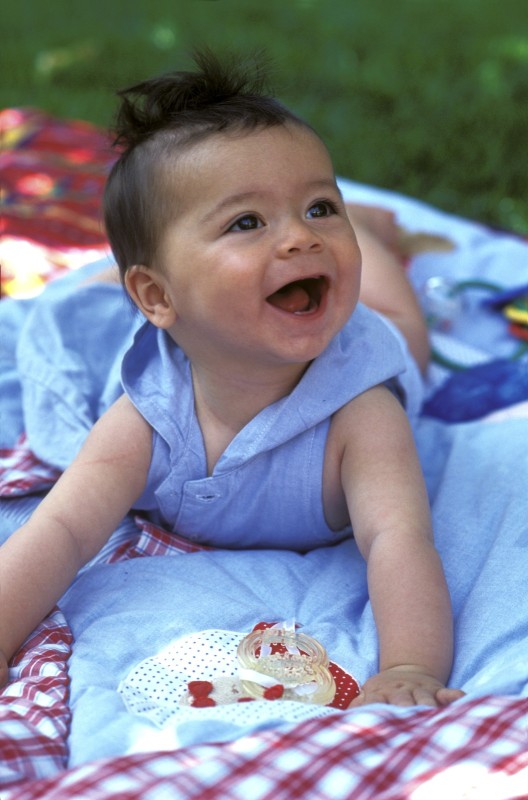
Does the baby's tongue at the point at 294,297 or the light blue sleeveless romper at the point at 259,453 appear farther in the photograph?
the light blue sleeveless romper at the point at 259,453

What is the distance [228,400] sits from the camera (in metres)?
1.92

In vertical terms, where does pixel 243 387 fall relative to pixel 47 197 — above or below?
below

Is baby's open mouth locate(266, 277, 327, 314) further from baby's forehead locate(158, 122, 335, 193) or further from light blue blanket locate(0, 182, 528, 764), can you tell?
light blue blanket locate(0, 182, 528, 764)

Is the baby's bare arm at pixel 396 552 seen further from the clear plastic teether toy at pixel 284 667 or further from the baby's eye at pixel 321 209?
the baby's eye at pixel 321 209

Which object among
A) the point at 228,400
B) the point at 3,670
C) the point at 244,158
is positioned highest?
the point at 244,158

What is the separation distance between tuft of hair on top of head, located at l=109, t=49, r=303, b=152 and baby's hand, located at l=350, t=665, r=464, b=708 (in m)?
0.90

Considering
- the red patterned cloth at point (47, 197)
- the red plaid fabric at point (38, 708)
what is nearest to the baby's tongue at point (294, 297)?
the red plaid fabric at point (38, 708)

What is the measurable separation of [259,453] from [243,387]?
0.12 m

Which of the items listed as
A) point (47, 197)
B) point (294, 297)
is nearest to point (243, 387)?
point (294, 297)

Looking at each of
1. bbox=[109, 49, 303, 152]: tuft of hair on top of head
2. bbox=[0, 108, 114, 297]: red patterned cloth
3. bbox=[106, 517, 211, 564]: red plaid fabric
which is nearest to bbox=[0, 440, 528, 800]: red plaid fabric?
bbox=[106, 517, 211, 564]: red plaid fabric

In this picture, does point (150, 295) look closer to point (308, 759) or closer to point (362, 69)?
point (308, 759)

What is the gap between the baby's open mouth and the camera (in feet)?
5.77

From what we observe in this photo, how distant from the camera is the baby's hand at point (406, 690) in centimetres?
146

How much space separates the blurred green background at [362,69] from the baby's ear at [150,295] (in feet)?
7.16
